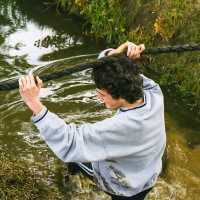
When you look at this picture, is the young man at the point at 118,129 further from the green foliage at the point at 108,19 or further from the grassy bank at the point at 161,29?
the green foliage at the point at 108,19

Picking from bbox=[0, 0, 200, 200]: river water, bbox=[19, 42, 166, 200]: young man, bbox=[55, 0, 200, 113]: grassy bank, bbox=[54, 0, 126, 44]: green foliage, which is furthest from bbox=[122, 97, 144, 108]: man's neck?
bbox=[54, 0, 126, 44]: green foliage

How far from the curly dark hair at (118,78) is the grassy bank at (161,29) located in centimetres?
262

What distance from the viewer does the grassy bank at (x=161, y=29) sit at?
457 cm

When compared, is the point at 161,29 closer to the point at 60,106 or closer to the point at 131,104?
the point at 60,106

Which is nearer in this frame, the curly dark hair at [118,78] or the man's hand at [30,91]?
the man's hand at [30,91]

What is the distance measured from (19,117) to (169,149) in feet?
5.75

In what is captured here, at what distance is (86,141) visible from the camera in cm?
180

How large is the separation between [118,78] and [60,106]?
2.58m

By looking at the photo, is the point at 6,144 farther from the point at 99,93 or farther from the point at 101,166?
the point at 99,93

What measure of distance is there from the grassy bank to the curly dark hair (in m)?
2.62

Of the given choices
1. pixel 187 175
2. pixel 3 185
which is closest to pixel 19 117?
pixel 3 185

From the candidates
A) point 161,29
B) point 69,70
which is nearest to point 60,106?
point 161,29

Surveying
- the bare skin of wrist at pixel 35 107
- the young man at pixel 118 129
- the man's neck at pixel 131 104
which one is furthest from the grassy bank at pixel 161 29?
the bare skin of wrist at pixel 35 107

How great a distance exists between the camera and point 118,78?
1833 millimetres
